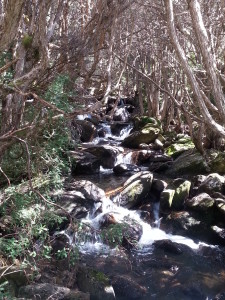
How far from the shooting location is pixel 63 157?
26.7 ft

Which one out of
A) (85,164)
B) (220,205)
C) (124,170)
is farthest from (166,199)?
(85,164)

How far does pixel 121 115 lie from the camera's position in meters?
21.3

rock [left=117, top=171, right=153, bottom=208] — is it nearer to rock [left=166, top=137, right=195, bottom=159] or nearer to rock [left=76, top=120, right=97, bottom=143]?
rock [left=166, top=137, right=195, bottom=159]

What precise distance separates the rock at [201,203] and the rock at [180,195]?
0.72 feet

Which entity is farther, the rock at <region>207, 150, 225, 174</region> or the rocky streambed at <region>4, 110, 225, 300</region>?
the rock at <region>207, 150, 225, 174</region>

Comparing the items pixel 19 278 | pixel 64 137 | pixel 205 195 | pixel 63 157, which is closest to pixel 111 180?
pixel 205 195

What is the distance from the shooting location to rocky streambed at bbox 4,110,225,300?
257 inches

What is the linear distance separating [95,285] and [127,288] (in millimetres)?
748

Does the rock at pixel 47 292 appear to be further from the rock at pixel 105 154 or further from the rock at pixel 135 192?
the rock at pixel 105 154

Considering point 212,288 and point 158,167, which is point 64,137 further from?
point 158,167

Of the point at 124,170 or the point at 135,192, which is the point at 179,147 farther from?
the point at 135,192

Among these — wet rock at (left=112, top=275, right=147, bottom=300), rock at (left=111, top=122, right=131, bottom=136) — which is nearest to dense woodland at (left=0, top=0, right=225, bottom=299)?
wet rock at (left=112, top=275, right=147, bottom=300)

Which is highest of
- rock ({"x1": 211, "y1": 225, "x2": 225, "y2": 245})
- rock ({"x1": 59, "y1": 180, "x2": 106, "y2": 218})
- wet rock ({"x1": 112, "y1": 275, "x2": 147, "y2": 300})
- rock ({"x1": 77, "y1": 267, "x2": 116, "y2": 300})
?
rock ({"x1": 59, "y1": 180, "x2": 106, "y2": 218})

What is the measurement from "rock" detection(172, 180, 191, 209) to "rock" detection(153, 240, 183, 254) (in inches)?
59.0
